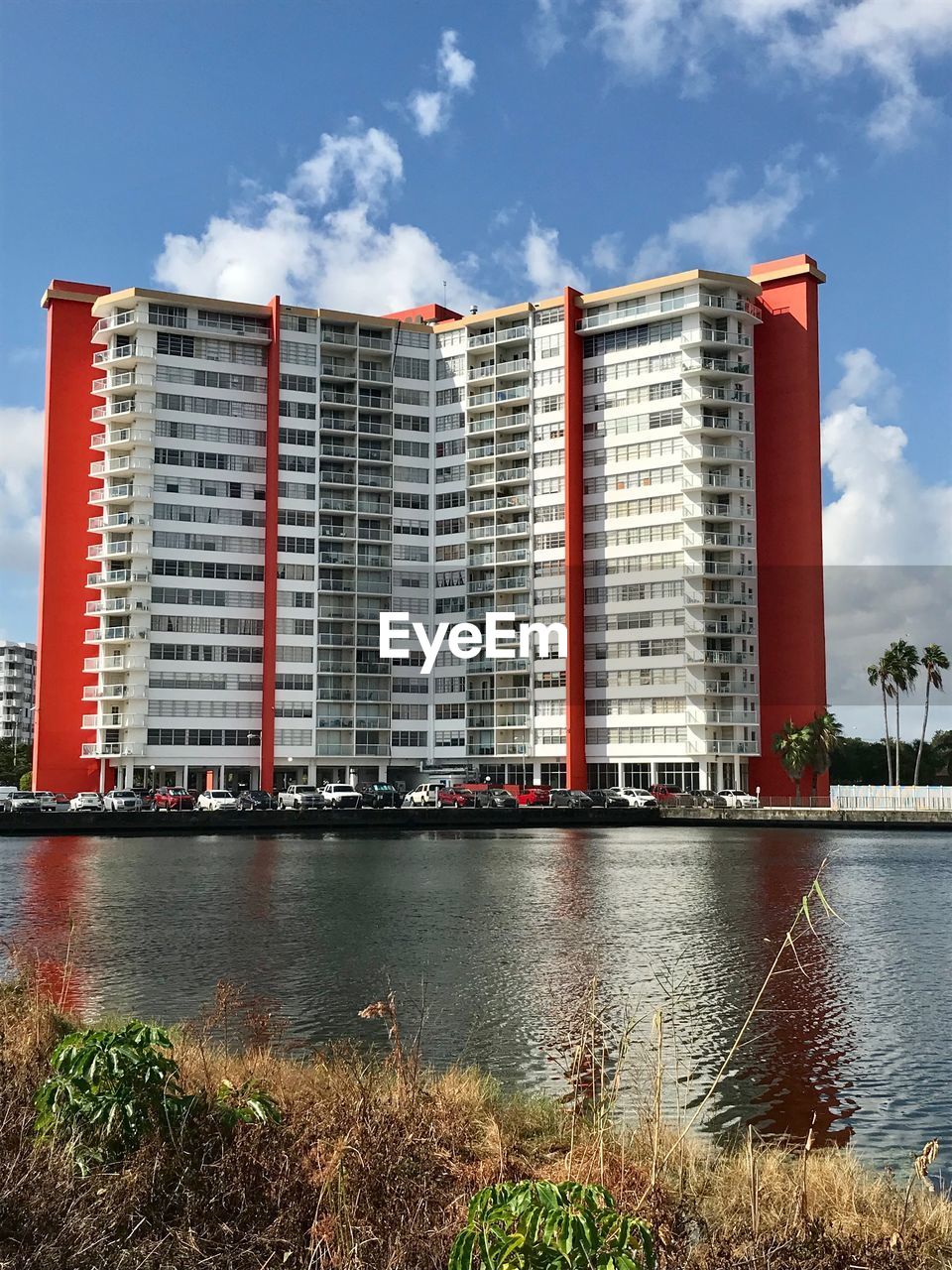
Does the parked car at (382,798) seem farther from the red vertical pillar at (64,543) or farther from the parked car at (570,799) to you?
the red vertical pillar at (64,543)

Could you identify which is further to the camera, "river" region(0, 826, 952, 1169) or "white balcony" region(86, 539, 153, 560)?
"white balcony" region(86, 539, 153, 560)

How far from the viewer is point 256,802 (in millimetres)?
96750

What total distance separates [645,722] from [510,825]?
2345 cm

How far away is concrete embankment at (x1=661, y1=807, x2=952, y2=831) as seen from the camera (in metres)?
Result: 92.6

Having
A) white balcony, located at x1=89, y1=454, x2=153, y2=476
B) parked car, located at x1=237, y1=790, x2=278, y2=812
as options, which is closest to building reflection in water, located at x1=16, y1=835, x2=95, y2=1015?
parked car, located at x1=237, y1=790, x2=278, y2=812

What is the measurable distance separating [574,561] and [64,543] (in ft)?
158

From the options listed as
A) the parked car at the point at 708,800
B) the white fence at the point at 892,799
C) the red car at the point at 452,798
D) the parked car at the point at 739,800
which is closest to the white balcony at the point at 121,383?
the red car at the point at 452,798

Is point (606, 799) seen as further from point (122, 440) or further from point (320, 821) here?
point (122, 440)

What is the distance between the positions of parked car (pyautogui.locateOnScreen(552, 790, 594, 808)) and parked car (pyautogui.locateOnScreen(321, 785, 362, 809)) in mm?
16555

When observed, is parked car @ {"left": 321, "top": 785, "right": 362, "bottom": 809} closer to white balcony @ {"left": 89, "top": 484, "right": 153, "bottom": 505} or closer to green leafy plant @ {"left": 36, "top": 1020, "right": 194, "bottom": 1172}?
white balcony @ {"left": 89, "top": 484, "right": 153, "bottom": 505}

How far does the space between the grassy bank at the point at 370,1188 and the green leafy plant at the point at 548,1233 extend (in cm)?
133

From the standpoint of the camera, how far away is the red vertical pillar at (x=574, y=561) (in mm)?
115562

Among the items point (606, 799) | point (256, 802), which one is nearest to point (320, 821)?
point (256, 802)

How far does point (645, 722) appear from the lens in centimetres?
11375
